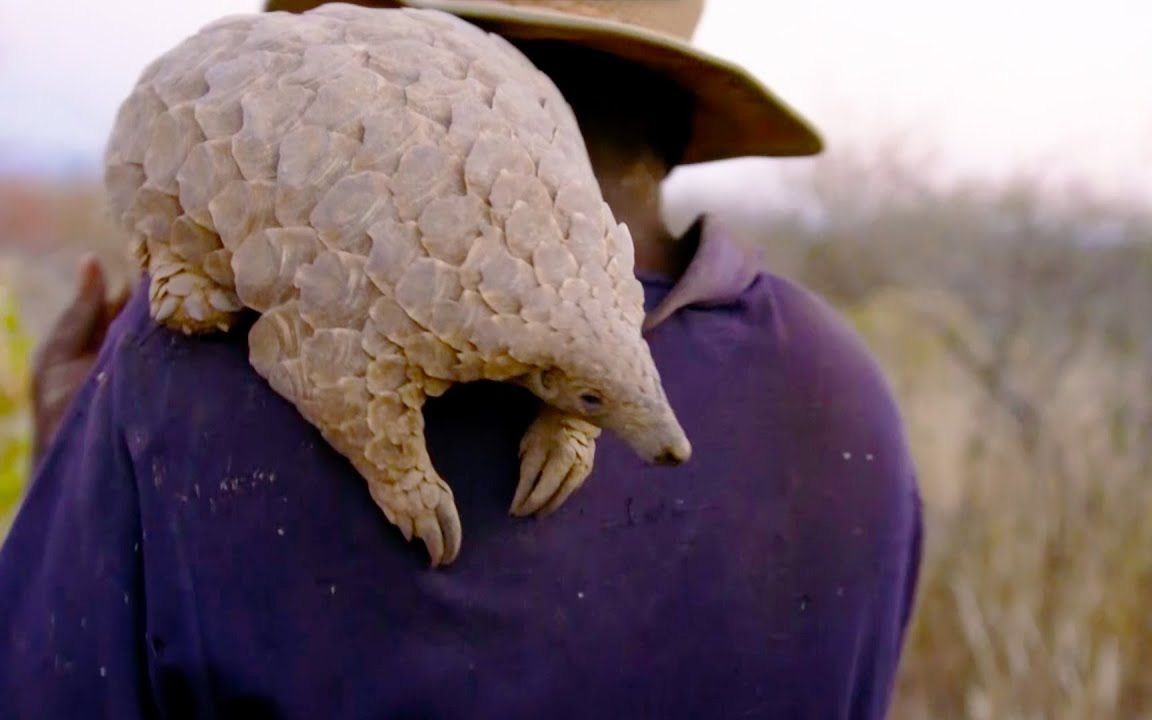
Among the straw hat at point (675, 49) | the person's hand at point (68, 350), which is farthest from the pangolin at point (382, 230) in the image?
the person's hand at point (68, 350)

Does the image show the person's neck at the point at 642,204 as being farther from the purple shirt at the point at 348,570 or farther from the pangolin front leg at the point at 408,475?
the pangolin front leg at the point at 408,475

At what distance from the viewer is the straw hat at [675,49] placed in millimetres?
1102

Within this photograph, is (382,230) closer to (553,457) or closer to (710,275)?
(553,457)

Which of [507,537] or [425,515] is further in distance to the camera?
[507,537]

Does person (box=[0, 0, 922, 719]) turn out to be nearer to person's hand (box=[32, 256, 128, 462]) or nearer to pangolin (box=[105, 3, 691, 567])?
pangolin (box=[105, 3, 691, 567])

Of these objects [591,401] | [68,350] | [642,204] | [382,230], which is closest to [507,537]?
[591,401]

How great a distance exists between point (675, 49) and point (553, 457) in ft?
1.61

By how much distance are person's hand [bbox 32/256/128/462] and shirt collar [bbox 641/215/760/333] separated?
78 cm

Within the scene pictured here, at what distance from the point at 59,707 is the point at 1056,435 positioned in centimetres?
363

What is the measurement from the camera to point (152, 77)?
92 centimetres

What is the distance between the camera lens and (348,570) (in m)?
0.98

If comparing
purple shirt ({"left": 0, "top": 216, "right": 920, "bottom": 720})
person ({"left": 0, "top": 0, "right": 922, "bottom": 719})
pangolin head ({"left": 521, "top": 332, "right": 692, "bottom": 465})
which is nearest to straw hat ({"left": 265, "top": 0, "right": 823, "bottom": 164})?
person ({"left": 0, "top": 0, "right": 922, "bottom": 719})

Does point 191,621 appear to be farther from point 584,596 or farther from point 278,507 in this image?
point 584,596

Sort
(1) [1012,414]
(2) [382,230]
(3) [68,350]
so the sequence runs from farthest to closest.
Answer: (1) [1012,414], (3) [68,350], (2) [382,230]
